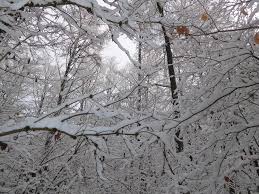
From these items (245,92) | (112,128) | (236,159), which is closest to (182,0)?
(245,92)

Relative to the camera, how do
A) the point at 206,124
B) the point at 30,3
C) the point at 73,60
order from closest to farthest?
1. the point at 30,3
2. the point at 206,124
3. the point at 73,60

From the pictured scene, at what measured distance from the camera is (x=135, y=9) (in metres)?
2.69

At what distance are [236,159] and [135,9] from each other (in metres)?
1.69

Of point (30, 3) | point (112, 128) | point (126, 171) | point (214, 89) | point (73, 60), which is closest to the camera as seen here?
point (112, 128)

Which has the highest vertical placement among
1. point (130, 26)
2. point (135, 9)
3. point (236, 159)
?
point (135, 9)

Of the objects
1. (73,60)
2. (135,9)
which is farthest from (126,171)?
(135,9)

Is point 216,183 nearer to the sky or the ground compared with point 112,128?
nearer to the ground

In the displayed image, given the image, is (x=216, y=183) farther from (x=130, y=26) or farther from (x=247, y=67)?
(x=130, y=26)

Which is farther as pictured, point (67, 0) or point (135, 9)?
point (135, 9)

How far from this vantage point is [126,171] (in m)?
7.40

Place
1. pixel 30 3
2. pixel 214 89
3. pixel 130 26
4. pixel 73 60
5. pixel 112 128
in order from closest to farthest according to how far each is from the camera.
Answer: pixel 112 128
pixel 30 3
pixel 130 26
pixel 214 89
pixel 73 60

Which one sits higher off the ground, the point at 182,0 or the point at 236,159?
the point at 182,0

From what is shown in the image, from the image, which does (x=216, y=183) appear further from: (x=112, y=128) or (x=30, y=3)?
(x=30, y=3)

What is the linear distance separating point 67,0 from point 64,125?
3.37 ft
